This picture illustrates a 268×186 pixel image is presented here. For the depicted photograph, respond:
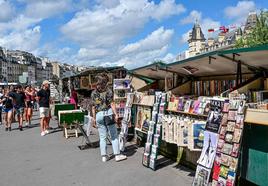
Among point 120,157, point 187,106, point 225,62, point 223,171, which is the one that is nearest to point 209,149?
point 223,171

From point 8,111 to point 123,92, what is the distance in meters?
6.13

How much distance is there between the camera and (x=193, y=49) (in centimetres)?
12025

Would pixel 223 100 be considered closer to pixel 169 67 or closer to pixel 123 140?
pixel 169 67

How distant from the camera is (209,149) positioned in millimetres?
5254

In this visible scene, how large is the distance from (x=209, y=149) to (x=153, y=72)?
15.9 feet

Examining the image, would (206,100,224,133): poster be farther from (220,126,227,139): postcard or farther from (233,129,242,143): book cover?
(233,129,242,143): book cover

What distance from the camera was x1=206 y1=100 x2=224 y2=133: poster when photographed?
5155 mm

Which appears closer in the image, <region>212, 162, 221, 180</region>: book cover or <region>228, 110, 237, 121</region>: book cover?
<region>228, 110, 237, 121</region>: book cover

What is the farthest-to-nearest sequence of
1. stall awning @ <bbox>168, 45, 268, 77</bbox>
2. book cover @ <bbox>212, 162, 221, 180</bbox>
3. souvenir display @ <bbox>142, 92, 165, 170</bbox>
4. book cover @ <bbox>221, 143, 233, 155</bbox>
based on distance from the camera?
souvenir display @ <bbox>142, 92, 165, 170</bbox> → stall awning @ <bbox>168, 45, 268, 77</bbox> → book cover @ <bbox>212, 162, 221, 180</bbox> → book cover @ <bbox>221, 143, 233, 155</bbox>

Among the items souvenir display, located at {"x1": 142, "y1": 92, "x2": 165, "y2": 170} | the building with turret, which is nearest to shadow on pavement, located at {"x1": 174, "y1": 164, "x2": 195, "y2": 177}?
souvenir display, located at {"x1": 142, "y1": 92, "x2": 165, "y2": 170}

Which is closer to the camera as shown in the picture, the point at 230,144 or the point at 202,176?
the point at 230,144

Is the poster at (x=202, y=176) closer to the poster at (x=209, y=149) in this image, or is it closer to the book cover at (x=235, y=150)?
the poster at (x=209, y=149)

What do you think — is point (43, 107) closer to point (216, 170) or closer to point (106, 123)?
point (106, 123)

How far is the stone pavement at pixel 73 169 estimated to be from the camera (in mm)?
6387
